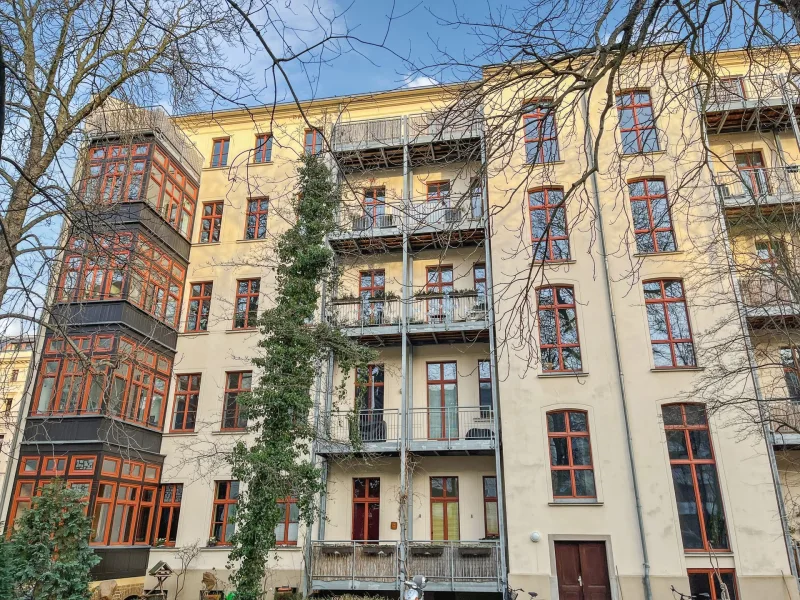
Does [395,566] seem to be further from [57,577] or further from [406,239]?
[406,239]

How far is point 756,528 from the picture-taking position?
43.3 ft

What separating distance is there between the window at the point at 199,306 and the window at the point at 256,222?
86.1 inches

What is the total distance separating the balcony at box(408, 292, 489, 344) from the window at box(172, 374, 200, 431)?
734 cm

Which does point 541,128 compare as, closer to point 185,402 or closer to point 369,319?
point 369,319

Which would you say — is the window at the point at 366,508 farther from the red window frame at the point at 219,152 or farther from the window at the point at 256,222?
the red window frame at the point at 219,152

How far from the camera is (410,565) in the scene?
14039 millimetres

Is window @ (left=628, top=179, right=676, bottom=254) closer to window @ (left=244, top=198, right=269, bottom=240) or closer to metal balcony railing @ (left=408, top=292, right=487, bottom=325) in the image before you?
metal balcony railing @ (left=408, top=292, right=487, bottom=325)

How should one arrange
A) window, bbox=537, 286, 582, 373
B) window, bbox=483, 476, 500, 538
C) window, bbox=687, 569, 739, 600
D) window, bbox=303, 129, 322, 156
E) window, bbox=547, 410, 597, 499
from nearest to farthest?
window, bbox=687, 569, 739, 600 → window, bbox=547, 410, 597, 499 → window, bbox=483, 476, 500, 538 → window, bbox=537, 286, 582, 373 → window, bbox=303, 129, 322, 156

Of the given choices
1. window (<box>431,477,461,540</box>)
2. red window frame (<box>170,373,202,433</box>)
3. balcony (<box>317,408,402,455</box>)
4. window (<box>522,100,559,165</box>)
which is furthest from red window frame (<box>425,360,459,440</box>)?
window (<box>522,100,559,165</box>)

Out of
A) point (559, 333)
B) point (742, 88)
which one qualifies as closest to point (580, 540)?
point (559, 333)

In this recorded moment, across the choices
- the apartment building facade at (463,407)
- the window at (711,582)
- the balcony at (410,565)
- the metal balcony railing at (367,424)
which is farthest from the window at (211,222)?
the window at (711,582)

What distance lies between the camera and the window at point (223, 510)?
1662 centimetres

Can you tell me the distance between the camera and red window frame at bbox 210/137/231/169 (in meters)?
21.1

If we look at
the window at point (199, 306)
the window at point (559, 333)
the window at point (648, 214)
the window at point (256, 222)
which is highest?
the window at point (256, 222)
